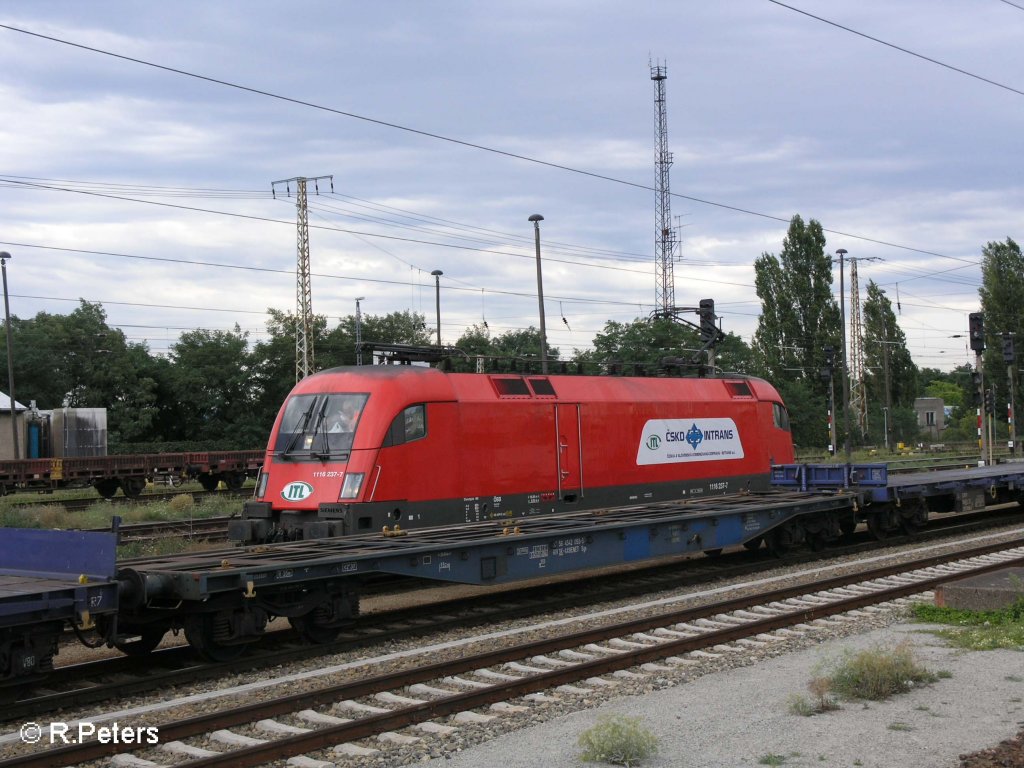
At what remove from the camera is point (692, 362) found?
22.4m

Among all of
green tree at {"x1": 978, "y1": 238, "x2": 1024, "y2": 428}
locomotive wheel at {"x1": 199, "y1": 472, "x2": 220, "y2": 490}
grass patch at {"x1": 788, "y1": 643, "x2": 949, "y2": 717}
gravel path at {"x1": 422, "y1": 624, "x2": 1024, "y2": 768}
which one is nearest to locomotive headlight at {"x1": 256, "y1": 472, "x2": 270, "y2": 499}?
gravel path at {"x1": 422, "y1": 624, "x2": 1024, "y2": 768}

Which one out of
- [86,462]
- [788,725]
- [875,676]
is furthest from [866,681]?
[86,462]

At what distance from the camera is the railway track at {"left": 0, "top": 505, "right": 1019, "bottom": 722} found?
29.1 feet

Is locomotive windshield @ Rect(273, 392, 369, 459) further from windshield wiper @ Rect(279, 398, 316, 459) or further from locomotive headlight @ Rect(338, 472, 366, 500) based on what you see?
locomotive headlight @ Rect(338, 472, 366, 500)

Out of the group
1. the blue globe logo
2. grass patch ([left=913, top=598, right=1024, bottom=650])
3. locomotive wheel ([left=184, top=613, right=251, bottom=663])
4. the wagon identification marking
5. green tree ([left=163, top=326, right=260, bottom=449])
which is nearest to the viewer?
locomotive wheel ([left=184, top=613, right=251, bottom=663])

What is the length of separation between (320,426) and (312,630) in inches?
184

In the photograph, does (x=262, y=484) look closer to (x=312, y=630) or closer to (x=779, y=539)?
(x=312, y=630)

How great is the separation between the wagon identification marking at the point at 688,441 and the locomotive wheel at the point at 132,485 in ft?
74.7

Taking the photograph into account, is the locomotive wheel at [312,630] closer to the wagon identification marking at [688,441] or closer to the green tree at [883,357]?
the wagon identification marking at [688,441]

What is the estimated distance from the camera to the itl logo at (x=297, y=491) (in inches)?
570

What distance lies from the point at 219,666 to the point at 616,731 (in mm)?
4719

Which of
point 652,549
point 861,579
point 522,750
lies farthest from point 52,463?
point 522,750

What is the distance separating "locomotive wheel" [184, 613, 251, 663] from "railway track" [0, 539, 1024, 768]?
0.81 meters

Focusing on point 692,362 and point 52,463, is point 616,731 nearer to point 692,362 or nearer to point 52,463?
point 692,362
